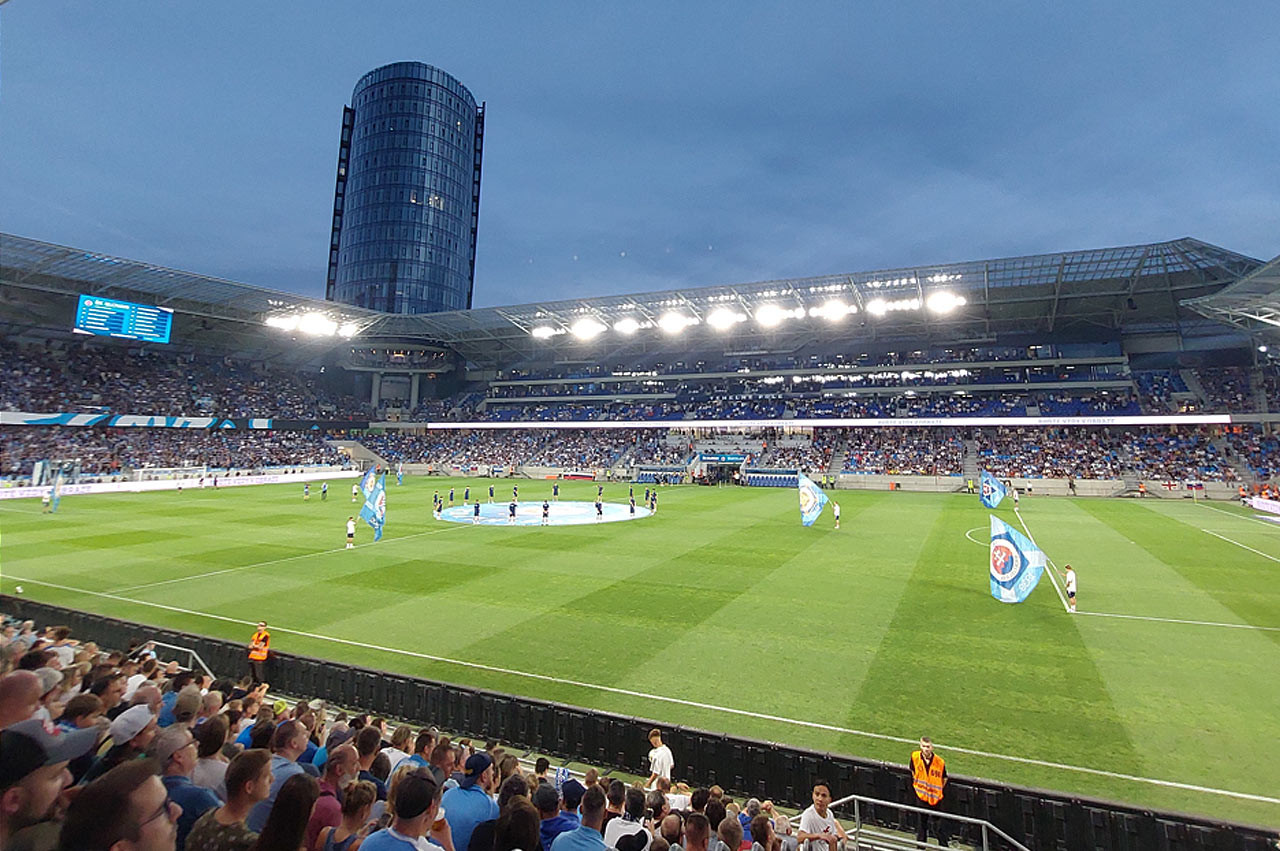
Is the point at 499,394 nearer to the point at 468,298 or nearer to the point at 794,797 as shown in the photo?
the point at 468,298

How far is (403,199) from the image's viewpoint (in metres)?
103

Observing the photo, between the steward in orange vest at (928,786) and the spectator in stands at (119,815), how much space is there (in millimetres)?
7470

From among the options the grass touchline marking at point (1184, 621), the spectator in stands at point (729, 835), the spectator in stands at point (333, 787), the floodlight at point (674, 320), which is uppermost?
the floodlight at point (674, 320)

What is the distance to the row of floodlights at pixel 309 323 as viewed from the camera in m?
54.8

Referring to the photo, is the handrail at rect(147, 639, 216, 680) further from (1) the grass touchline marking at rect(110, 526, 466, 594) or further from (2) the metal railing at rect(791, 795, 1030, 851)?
(2) the metal railing at rect(791, 795, 1030, 851)

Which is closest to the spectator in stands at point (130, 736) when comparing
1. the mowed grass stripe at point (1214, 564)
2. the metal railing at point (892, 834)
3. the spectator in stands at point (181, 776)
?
the spectator in stands at point (181, 776)

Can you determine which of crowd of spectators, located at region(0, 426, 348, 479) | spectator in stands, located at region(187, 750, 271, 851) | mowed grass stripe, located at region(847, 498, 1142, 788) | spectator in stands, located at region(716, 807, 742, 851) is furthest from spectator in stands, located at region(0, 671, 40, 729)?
crowd of spectators, located at region(0, 426, 348, 479)

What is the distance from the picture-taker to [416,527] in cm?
3084

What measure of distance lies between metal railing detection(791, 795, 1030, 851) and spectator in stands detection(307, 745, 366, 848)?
5.02 metres

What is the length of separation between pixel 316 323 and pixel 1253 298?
223 feet

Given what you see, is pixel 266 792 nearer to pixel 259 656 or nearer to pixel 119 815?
pixel 119 815

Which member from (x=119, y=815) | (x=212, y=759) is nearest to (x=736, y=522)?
(x=212, y=759)

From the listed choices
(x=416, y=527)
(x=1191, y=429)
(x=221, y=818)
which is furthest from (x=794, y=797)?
(x=1191, y=429)

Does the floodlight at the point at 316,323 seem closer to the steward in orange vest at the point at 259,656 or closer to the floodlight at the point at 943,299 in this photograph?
the steward in orange vest at the point at 259,656
